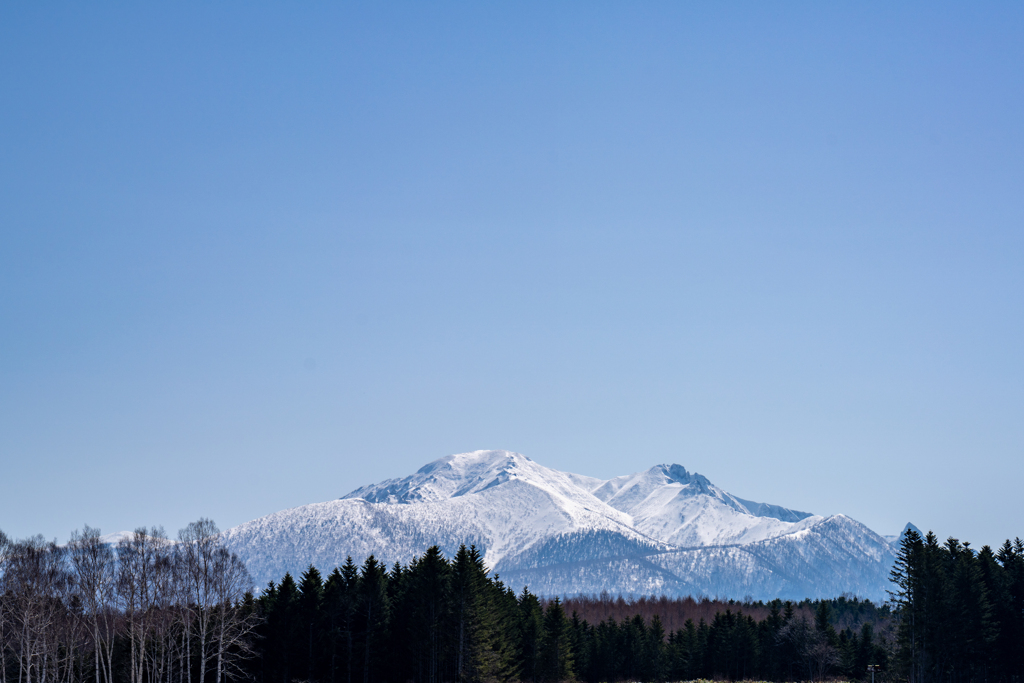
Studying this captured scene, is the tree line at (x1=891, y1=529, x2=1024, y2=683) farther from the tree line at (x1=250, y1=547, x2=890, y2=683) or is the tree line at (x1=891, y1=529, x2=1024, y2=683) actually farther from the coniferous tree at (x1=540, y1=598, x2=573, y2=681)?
the tree line at (x1=250, y1=547, x2=890, y2=683)

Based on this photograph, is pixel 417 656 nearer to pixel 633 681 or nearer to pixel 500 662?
pixel 500 662

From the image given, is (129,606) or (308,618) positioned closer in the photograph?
(129,606)

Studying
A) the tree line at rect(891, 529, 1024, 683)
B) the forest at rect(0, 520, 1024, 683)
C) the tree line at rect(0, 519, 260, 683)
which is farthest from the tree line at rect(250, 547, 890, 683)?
the tree line at rect(891, 529, 1024, 683)

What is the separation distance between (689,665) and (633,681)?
13211 mm

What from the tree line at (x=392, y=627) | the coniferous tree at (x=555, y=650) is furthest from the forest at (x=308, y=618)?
the coniferous tree at (x=555, y=650)

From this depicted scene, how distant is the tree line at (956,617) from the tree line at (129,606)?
6717cm

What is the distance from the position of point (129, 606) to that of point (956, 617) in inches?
3193

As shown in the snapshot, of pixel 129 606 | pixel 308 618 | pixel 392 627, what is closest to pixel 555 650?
pixel 392 627

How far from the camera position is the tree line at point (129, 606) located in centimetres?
8856

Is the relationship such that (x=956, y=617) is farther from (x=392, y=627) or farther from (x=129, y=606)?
(x=129, y=606)

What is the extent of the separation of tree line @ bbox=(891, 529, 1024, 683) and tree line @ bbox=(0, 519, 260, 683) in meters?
67.2

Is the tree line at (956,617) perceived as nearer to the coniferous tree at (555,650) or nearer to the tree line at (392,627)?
the coniferous tree at (555,650)

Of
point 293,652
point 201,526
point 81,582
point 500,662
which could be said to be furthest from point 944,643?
point 81,582

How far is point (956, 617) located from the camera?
99.1 metres
